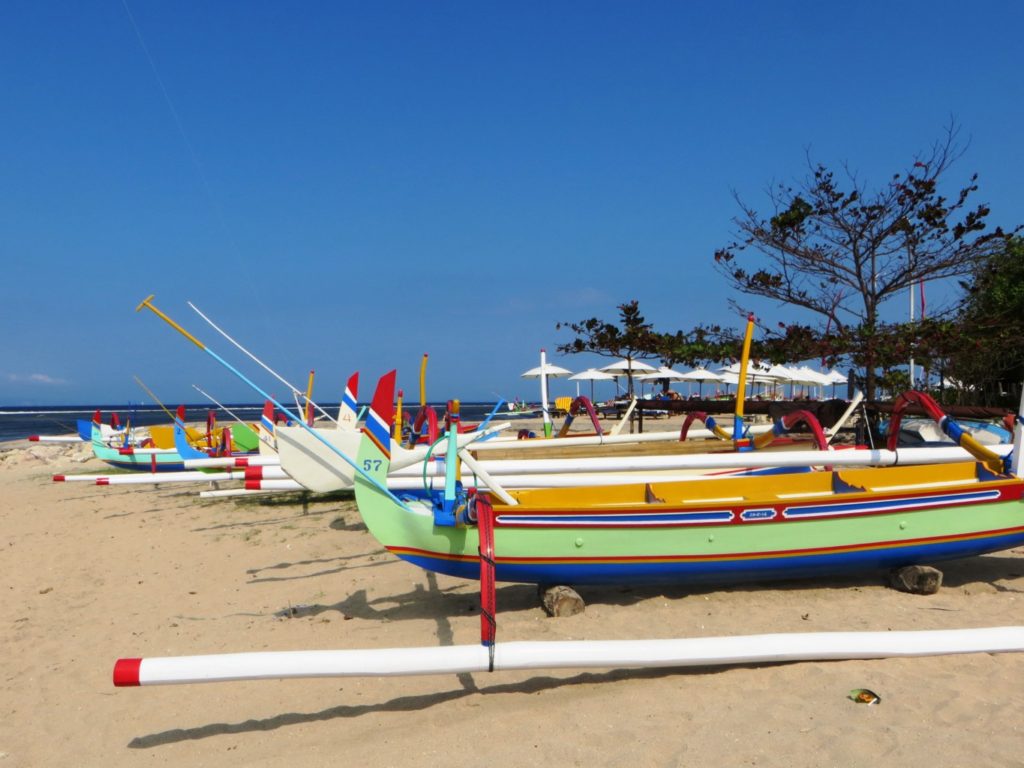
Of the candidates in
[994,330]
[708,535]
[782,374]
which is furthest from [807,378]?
[708,535]

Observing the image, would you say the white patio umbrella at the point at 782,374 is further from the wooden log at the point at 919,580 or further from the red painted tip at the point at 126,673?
the red painted tip at the point at 126,673

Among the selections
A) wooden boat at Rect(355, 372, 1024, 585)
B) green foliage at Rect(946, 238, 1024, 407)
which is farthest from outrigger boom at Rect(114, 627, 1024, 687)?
green foliage at Rect(946, 238, 1024, 407)

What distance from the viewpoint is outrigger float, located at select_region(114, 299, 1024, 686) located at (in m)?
3.82

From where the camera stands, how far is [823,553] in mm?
5102

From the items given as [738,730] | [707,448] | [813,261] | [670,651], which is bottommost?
[738,730]

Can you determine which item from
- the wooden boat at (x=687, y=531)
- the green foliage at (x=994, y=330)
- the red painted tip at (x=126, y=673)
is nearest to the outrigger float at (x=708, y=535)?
the wooden boat at (x=687, y=531)

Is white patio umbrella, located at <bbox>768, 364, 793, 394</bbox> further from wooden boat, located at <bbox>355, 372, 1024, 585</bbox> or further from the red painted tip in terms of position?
the red painted tip

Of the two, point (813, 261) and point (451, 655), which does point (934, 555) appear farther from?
point (813, 261)

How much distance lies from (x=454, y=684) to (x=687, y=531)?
1.91 metres

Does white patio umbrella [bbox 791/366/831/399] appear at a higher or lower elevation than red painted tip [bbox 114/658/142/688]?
higher

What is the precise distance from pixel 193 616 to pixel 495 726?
351cm

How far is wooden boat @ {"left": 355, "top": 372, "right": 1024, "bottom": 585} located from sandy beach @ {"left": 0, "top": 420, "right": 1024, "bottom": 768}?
346 millimetres

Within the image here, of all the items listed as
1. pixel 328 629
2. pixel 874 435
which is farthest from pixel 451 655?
pixel 874 435

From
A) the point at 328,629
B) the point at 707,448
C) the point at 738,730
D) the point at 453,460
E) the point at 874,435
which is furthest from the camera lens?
the point at 874,435
